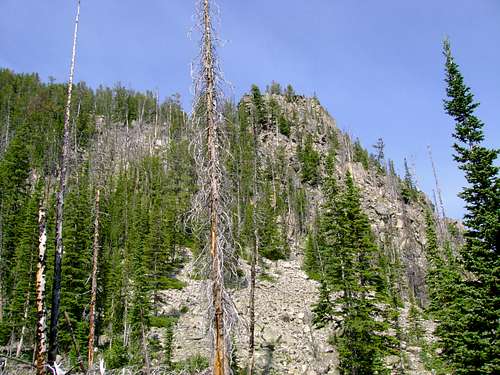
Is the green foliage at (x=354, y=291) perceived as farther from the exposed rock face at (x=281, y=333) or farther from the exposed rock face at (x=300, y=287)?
the exposed rock face at (x=281, y=333)

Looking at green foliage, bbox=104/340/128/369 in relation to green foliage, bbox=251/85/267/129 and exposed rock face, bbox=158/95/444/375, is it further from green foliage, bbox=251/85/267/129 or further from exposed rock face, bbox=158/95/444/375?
green foliage, bbox=251/85/267/129

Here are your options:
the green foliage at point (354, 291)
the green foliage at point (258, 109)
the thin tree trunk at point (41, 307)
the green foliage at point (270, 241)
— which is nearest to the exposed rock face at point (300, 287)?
the green foliage at point (270, 241)

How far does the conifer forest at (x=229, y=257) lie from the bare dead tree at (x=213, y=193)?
41 millimetres

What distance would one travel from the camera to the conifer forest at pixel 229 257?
10.5 metres

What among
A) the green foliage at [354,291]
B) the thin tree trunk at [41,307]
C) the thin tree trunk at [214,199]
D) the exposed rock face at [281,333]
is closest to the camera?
the thin tree trunk at [41,307]

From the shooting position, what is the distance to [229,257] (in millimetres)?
10227

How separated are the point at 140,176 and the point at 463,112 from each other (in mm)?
69781

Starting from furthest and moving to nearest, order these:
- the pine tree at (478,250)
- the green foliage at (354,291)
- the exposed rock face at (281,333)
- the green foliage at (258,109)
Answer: the green foliage at (258,109), the exposed rock face at (281,333), the green foliage at (354,291), the pine tree at (478,250)

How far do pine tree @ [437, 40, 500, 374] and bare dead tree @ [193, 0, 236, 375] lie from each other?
12221 mm

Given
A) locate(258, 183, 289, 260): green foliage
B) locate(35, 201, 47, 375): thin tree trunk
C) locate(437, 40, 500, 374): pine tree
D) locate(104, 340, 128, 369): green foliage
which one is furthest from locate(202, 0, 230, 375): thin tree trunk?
locate(258, 183, 289, 260): green foliage

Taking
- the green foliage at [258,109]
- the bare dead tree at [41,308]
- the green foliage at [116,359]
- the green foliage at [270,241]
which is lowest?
the green foliage at [116,359]

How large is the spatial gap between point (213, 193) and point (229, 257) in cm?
163

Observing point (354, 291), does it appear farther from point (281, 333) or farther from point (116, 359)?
point (116, 359)

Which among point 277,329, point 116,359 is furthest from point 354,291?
point 277,329
